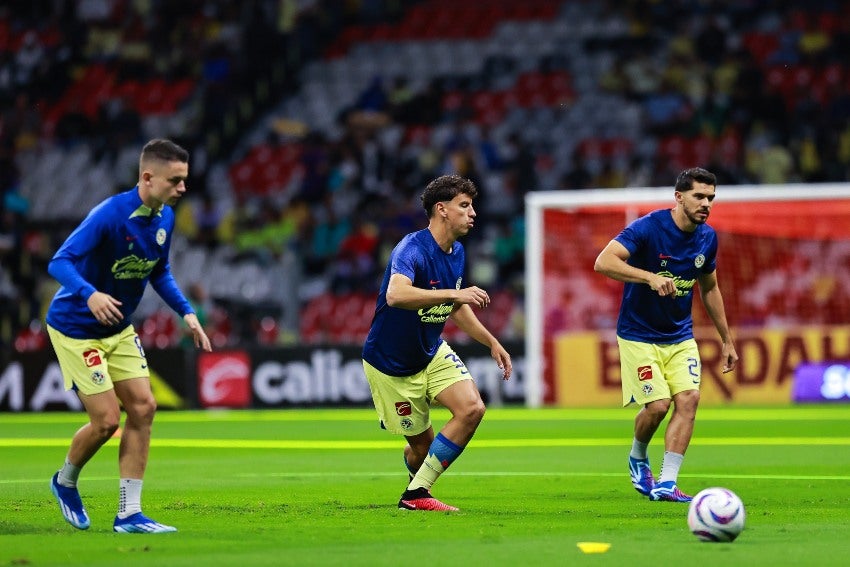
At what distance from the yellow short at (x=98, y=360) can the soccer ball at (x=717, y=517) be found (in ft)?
10.6

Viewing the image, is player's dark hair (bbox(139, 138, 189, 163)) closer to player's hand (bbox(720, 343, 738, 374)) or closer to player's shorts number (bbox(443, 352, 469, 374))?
player's shorts number (bbox(443, 352, 469, 374))

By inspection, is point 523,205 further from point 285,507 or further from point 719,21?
point 285,507

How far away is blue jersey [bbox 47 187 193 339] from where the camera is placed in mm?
8469

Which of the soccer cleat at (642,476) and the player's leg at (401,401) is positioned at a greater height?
the player's leg at (401,401)

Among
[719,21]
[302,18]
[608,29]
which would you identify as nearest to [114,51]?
[302,18]

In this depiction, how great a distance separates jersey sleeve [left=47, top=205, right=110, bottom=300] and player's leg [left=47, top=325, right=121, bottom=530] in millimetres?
405

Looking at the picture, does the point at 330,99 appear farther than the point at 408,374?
Yes

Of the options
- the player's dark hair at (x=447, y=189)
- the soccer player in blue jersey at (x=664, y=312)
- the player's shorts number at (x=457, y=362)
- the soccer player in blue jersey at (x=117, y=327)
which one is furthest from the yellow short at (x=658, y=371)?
the soccer player in blue jersey at (x=117, y=327)

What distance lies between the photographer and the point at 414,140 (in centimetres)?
2947

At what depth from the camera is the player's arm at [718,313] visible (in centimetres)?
1098

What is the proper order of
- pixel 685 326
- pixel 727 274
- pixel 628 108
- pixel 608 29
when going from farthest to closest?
pixel 608 29
pixel 628 108
pixel 727 274
pixel 685 326

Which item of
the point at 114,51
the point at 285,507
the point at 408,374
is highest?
the point at 114,51

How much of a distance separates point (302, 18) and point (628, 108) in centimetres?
860

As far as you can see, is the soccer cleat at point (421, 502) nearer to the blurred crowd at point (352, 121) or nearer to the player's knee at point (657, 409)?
the player's knee at point (657, 409)
